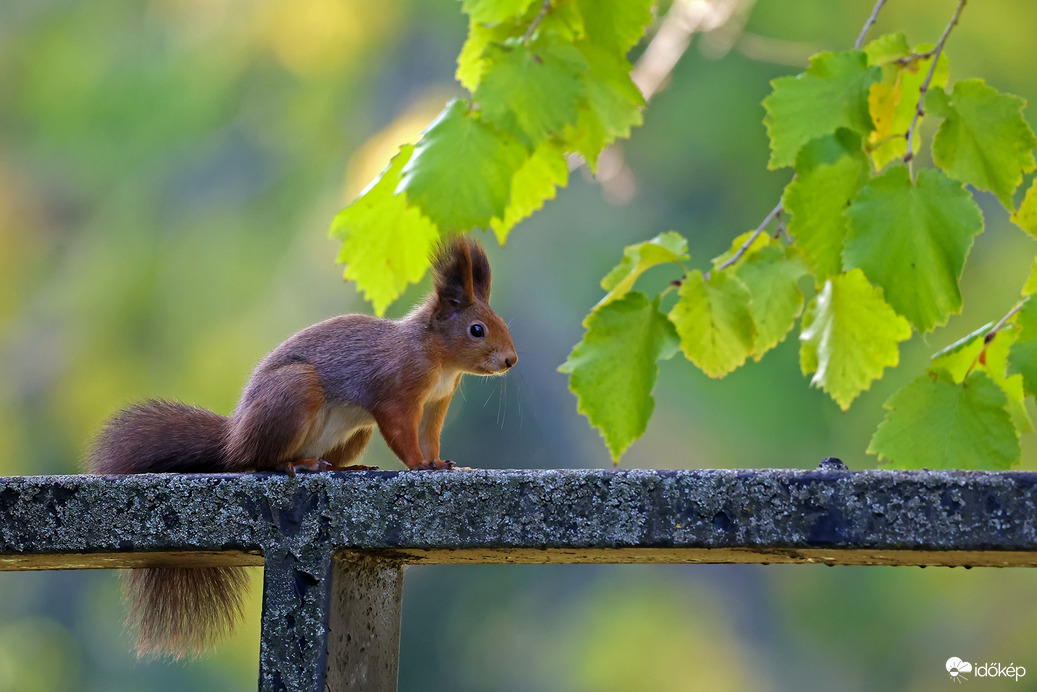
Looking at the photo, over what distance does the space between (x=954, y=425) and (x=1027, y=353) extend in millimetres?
91

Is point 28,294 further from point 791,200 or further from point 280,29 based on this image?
point 791,200

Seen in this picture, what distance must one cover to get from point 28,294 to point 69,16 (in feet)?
3.61

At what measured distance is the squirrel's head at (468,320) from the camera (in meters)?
1.21

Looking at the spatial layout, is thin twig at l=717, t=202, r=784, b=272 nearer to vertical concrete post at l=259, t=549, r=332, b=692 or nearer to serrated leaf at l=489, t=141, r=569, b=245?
serrated leaf at l=489, t=141, r=569, b=245

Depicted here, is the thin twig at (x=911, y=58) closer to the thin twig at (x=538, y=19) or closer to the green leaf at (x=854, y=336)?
the green leaf at (x=854, y=336)

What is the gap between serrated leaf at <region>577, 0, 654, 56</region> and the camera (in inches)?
33.2

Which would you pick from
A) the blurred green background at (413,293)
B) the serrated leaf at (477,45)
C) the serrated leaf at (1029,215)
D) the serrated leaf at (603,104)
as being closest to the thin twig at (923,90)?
the serrated leaf at (1029,215)

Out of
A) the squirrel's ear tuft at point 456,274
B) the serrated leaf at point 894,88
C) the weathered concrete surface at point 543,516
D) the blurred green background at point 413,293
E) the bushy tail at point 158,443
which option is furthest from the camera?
the blurred green background at point 413,293

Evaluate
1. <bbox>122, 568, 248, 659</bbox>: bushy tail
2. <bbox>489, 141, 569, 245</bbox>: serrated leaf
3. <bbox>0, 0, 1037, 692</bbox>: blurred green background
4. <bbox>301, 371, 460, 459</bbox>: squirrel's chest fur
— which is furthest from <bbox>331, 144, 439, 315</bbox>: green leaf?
<bbox>0, 0, 1037, 692</bbox>: blurred green background

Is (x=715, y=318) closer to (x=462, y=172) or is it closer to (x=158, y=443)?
(x=462, y=172)

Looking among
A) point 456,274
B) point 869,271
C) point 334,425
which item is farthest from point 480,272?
point 869,271

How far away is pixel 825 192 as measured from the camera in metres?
0.78

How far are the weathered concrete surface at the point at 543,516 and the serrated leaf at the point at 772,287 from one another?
0.24 m

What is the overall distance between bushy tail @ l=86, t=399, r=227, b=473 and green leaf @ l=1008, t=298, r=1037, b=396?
2.32 feet
